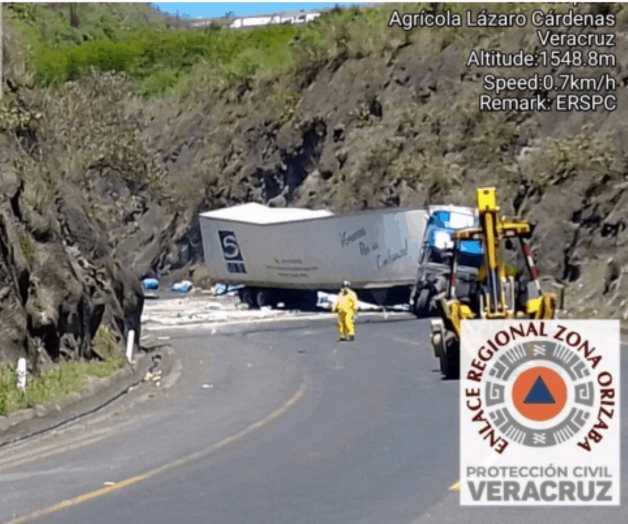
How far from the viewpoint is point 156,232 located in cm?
7806

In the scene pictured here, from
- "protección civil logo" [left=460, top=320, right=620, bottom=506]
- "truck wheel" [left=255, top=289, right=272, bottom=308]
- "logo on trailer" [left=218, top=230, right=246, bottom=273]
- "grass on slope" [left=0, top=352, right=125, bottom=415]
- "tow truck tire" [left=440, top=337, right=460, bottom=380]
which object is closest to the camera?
"protección civil logo" [left=460, top=320, right=620, bottom=506]

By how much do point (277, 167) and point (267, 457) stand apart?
60.5m

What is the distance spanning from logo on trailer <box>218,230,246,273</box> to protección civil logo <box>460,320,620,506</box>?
110ft

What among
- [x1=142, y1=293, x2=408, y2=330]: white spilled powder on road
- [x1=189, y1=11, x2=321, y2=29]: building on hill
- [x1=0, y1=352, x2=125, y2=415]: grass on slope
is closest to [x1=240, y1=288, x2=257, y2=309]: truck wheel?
[x1=142, y1=293, x2=408, y2=330]: white spilled powder on road

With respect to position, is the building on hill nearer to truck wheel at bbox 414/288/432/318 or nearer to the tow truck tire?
truck wheel at bbox 414/288/432/318

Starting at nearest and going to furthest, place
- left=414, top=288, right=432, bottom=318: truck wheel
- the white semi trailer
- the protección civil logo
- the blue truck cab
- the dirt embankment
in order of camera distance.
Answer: the protección civil logo → the dirt embankment → the blue truck cab → left=414, top=288, right=432, bottom=318: truck wheel → the white semi trailer

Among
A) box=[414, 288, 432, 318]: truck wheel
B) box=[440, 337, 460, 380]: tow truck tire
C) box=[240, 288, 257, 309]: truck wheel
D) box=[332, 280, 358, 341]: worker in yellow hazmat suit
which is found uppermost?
box=[440, 337, 460, 380]: tow truck tire

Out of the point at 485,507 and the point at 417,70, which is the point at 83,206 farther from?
the point at 417,70

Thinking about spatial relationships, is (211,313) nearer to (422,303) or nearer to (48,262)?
(422,303)

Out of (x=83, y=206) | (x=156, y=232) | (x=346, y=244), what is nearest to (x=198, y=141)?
(x=156, y=232)

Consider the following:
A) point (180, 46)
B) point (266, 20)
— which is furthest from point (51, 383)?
point (266, 20)

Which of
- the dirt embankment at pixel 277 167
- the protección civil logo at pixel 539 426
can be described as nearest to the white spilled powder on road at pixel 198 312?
the dirt embankment at pixel 277 167

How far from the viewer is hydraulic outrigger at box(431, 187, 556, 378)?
21.0 metres

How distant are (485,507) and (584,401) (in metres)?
3.79
